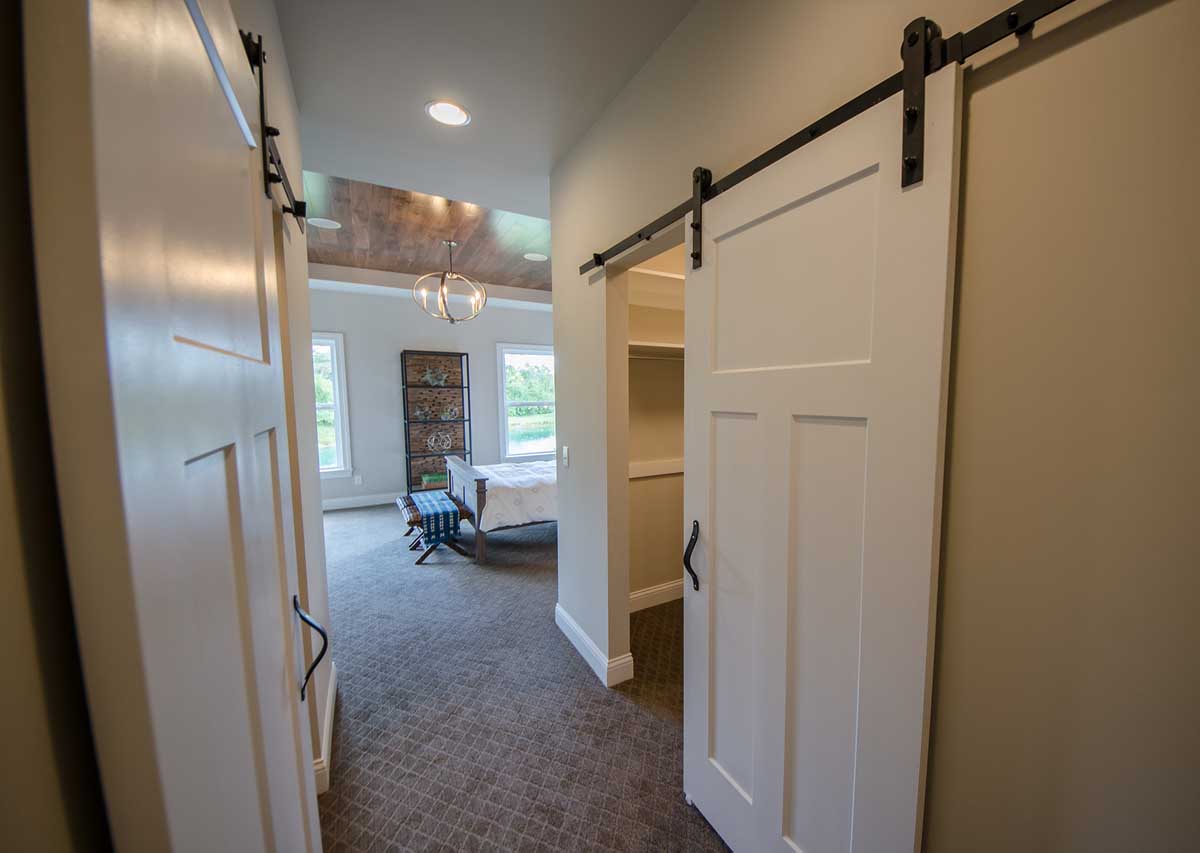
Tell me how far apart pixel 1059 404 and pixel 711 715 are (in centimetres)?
126

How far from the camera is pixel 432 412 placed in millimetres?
5844

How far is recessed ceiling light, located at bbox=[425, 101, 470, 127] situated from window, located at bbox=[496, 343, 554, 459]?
4425mm

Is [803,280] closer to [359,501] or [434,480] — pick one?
[434,480]

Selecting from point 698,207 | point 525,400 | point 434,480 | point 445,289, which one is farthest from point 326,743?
point 525,400

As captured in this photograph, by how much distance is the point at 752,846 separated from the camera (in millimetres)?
1285

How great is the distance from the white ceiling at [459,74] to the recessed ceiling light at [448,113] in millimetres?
33

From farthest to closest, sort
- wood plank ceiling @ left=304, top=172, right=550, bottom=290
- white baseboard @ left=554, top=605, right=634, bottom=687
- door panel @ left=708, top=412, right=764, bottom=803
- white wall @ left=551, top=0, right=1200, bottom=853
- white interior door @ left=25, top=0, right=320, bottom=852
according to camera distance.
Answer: wood plank ceiling @ left=304, top=172, right=550, bottom=290 → white baseboard @ left=554, top=605, right=634, bottom=687 → door panel @ left=708, top=412, right=764, bottom=803 → white wall @ left=551, top=0, right=1200, bottom=853 → white interior door @ left=25, top=0, right=320, bottom=852

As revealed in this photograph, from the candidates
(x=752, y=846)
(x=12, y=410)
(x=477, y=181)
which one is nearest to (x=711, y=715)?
(x=752, y=846)

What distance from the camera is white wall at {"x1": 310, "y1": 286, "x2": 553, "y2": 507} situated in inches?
215

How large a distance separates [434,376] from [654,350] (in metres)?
4.04

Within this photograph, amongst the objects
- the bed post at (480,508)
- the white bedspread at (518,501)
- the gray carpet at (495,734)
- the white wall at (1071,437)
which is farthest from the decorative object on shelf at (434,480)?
the white wall at (1071,437)

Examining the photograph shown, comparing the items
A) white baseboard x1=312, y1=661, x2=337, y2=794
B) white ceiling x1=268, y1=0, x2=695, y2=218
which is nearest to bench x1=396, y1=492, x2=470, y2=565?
white baseboard x1=312, y1=661, x2=337, y2=794

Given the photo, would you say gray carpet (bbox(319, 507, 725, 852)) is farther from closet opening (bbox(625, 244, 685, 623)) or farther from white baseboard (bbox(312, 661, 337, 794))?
closet opening (bbox(625, 244, 685, 623))

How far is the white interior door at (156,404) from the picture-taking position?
323 mm
